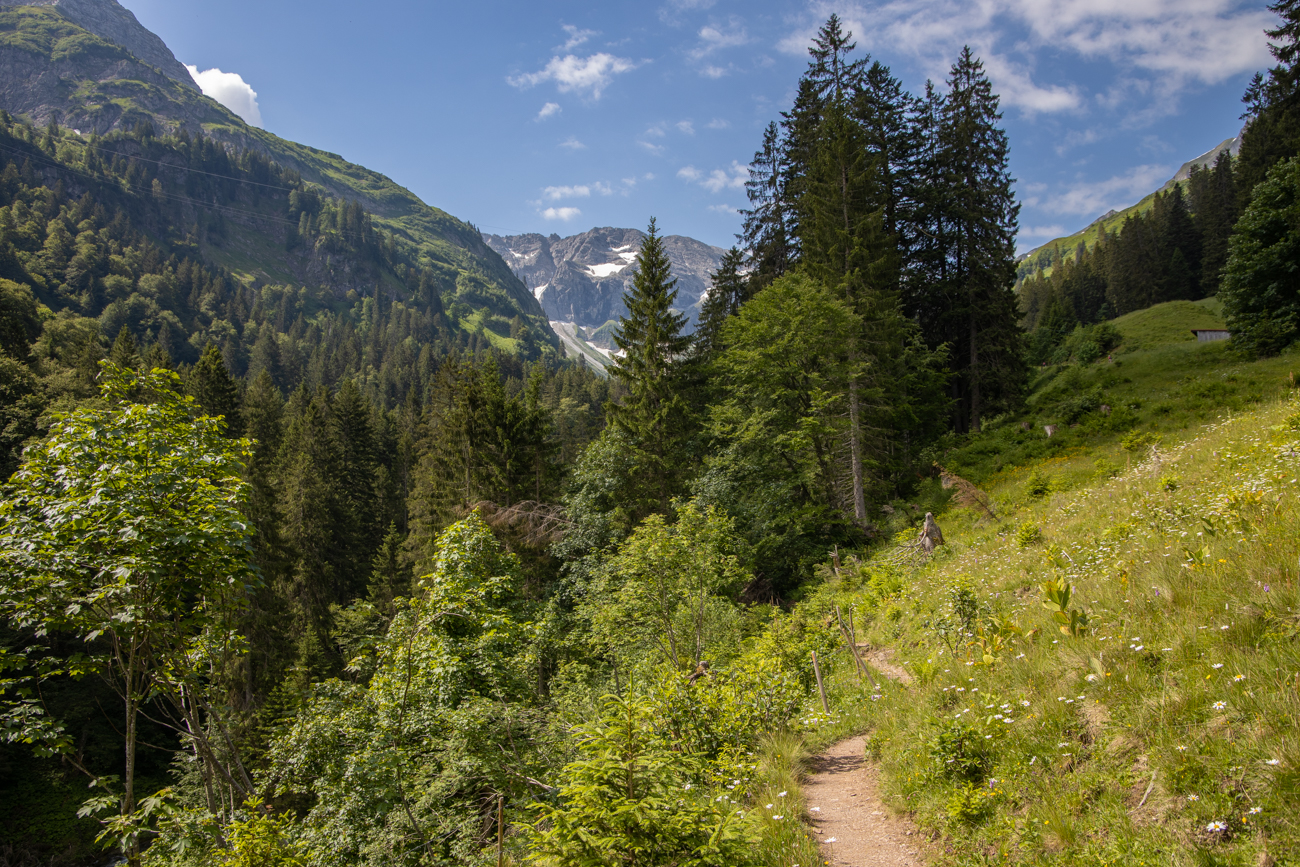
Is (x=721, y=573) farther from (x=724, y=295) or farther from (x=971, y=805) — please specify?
(x=724, y=295)

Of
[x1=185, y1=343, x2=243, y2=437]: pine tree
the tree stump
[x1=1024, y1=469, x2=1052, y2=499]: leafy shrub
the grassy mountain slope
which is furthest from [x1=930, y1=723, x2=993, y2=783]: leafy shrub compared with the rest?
[x1=185, y1=343, x2=243, y2=437]: pine tree

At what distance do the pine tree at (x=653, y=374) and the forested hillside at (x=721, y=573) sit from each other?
186 mm

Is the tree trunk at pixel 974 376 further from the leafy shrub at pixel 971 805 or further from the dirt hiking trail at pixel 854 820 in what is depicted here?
the leafy shrub at pixel 971 805

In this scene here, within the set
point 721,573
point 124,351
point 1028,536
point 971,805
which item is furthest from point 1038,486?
point 124,351

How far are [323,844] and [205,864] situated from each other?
1.48 m

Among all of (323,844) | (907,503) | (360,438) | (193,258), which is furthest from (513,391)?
(193,258)

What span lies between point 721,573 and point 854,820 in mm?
9770

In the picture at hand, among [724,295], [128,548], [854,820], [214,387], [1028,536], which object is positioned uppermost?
[724,295]

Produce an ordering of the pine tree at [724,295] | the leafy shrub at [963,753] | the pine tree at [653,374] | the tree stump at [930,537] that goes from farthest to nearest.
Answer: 1. the pine tree at [724,295]
2. the pine tree at [653,374]
3. the tree stump at [930,537]
4. the leafy shrub at [963,753]

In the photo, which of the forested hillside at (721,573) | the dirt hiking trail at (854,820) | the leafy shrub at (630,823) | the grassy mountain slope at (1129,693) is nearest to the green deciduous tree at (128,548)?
the forested hillside at (721,573)

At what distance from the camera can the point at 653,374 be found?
24.9 metres

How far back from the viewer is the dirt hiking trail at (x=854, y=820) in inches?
179

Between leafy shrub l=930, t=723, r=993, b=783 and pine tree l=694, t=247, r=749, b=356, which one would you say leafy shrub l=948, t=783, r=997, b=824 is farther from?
pine tree l=694, t=247, r=749, b=356

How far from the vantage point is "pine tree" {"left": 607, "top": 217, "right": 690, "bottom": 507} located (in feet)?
79.4
